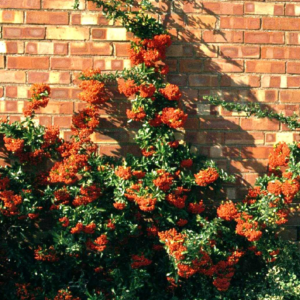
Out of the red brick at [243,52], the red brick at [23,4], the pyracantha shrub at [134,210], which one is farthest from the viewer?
the red brick at [243,52]

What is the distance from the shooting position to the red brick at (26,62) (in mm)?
3232

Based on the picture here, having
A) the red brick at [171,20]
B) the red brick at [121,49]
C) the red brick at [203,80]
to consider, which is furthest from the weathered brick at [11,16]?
the red brick at [203,80]

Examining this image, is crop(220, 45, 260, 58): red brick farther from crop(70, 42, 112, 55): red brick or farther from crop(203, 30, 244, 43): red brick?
crop(70, 42, 112, 55): red brick

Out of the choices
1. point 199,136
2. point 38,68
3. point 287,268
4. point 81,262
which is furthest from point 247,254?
point 38,68

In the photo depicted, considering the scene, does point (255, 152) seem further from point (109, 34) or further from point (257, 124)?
point (109, 34)

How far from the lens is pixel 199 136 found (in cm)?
332

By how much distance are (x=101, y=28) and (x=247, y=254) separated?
167cm

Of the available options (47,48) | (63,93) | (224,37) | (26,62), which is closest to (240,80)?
(224,37)

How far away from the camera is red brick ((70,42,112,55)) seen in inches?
128

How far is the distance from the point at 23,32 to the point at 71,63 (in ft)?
1.14

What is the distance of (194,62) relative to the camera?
3289mm

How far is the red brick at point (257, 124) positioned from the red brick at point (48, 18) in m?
1.29

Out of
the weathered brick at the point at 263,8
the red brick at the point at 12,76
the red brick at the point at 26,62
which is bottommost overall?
the red brick at the point at 12,76

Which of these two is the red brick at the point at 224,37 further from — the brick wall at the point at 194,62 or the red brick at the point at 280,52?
the red brick at the point at 280,52
